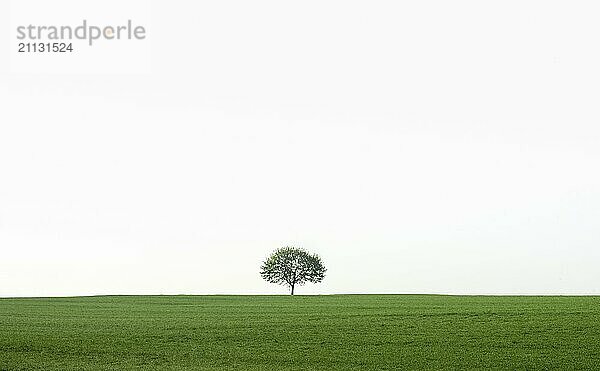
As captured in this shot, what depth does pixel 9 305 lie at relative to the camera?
52.5 meters

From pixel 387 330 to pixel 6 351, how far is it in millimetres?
14611

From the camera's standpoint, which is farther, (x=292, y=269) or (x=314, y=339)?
(x=292, y=269)

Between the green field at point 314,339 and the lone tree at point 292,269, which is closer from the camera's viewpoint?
the green field at point 314,339

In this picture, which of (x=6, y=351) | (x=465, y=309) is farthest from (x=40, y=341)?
(x=465, y=309)

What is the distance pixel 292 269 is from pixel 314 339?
59.1 m

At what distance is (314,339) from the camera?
3123 cm

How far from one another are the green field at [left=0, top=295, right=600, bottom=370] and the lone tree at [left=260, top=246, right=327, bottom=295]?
151 ft

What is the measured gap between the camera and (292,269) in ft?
296

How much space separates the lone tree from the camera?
90000 millimetres

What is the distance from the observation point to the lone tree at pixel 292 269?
90.0 metres

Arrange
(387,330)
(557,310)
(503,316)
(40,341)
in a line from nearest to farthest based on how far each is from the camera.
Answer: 1. (40,341)
2. (387,330)
3. (503,316)
4. (557,310)

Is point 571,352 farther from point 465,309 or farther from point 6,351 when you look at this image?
point 6,351

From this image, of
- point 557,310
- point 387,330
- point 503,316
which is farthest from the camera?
point 557,310

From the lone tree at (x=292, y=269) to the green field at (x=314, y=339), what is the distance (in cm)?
4599
